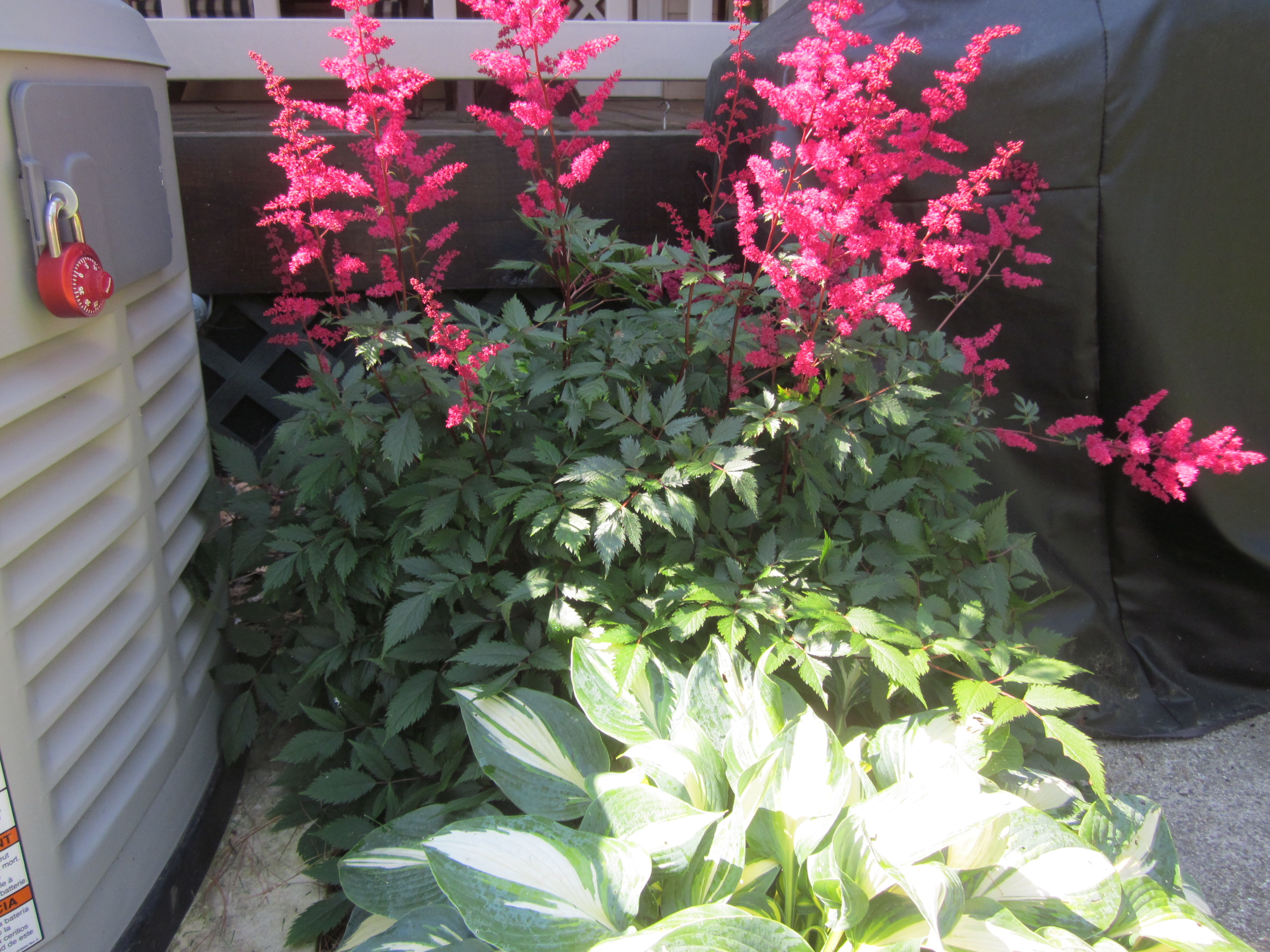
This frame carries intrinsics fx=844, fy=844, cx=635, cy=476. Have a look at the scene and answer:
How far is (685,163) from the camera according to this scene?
263 cm

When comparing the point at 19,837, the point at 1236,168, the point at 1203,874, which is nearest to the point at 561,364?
the point at 19,837

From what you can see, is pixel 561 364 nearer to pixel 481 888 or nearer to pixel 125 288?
pixel 125 288

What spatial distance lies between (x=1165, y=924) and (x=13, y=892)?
58.2 inches

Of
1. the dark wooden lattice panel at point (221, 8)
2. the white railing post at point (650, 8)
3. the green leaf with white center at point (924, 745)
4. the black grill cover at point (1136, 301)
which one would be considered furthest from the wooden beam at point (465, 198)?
the dark wooden lattice panel at point (221, 8)

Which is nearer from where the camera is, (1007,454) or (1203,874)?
(1203,874)

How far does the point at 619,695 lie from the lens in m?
1.32

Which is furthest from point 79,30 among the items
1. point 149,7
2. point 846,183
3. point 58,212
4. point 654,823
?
point 149,7

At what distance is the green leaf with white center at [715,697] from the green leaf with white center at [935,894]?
375mm

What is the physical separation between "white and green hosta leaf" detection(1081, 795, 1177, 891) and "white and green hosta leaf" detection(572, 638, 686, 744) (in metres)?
0.66

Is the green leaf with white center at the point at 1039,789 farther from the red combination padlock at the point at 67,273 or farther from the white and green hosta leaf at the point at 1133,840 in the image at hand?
the red combination padlock at the point at 67,273

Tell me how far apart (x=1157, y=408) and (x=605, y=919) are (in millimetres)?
1745

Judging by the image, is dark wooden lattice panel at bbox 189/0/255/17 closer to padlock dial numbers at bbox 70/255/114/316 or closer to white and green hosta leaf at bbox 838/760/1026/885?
padlock dial numbers at bbox 70/255/114/316

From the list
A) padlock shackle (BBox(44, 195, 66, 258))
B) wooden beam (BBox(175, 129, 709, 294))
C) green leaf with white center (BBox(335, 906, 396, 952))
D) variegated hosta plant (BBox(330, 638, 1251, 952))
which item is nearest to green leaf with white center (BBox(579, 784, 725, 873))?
variegated hosta plant (BBox(330, 638, 1251, 952))

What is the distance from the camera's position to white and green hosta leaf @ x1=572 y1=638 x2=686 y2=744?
1308 millimetres
